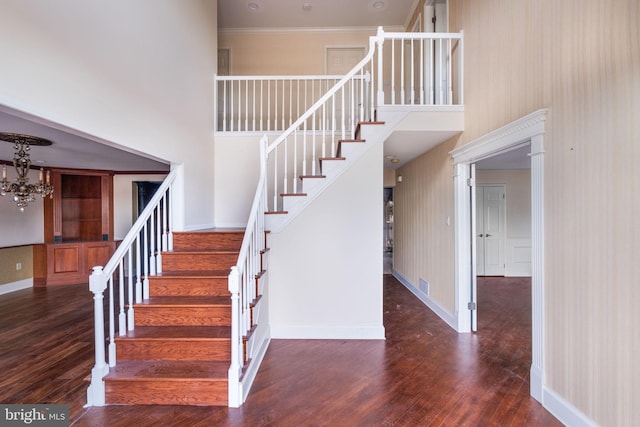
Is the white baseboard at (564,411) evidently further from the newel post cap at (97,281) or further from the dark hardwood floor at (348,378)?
the newel post cap at (97,281)

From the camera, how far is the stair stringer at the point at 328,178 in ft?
10.8

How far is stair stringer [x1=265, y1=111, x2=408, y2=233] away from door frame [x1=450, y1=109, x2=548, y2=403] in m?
1.02

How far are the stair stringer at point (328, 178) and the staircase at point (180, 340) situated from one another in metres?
0.57

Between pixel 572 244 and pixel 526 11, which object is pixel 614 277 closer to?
pixel 572 244

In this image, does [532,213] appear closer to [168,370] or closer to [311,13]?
[168,370]

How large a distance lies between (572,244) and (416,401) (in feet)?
5.17

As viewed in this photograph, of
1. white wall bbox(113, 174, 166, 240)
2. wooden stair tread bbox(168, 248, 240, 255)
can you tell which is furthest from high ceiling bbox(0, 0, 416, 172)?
wooden stair tread bbox(168, 248, 240, 255)

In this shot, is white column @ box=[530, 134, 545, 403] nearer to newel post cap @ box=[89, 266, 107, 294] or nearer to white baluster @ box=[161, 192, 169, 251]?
newel post cap @ box=[89, 266, 107, 294]

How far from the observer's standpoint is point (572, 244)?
1.92m

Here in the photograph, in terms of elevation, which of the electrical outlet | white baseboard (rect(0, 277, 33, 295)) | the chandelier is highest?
the chandelier

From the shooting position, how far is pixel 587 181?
180 centimetres

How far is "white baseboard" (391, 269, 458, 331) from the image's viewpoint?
363 centimetres

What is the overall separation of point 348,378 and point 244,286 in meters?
1.20

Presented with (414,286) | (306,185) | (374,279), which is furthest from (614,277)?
(414,286)
